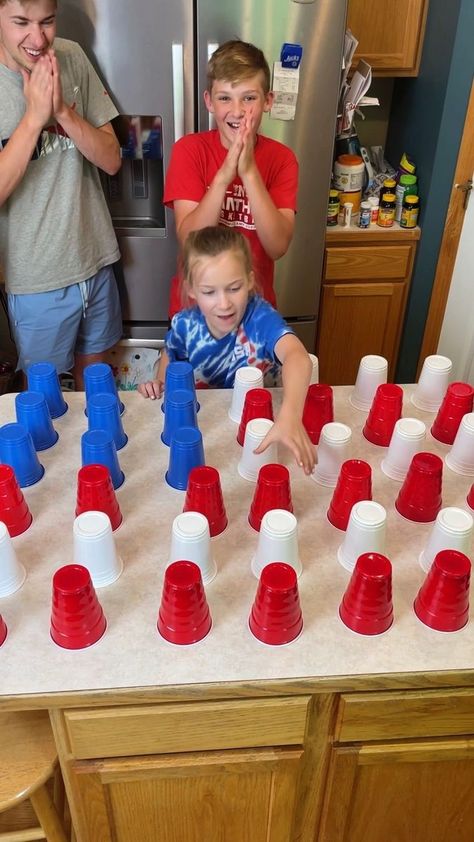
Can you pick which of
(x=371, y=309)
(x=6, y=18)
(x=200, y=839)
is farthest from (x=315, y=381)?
(x=371, y=309)

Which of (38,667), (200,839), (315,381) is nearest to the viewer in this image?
(38,667)

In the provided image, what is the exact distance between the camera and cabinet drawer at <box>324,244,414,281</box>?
244cm

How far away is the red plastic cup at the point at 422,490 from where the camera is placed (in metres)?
1.05

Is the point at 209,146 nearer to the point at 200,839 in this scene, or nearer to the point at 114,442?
the point at 114,442

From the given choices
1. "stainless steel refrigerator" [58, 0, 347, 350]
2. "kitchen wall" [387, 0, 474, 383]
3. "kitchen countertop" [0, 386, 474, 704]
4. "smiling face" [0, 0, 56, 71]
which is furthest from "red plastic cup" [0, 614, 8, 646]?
"kitchen wall" [387, 0, 474, 383]

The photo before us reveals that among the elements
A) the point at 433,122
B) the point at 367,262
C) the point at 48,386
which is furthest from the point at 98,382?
the point at 433,122

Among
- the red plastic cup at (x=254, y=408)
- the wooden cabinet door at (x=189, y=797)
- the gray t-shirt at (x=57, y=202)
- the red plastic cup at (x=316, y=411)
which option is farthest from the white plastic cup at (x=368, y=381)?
the gray t-shirt at (x=57, y=202)

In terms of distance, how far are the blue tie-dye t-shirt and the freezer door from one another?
2.59 feet

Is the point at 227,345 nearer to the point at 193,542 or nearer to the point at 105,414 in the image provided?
the point at 105,414

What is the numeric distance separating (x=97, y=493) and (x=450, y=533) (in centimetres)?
51

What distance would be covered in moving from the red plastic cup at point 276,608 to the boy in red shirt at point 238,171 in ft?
3.33

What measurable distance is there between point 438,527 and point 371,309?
5.73ft

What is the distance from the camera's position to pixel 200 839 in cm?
Result: 108

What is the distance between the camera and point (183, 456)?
1.11 meters
